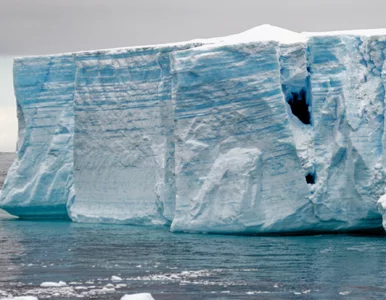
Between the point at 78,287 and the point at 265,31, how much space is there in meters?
8.18

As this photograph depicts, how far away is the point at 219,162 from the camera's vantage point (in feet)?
67.1

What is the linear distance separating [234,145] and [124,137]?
341 centimetres

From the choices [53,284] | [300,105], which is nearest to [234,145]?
[300,105]

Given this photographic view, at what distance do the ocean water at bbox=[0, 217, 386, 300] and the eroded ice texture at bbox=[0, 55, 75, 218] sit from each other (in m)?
2.48

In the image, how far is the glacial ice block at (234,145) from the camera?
2008 centimetres

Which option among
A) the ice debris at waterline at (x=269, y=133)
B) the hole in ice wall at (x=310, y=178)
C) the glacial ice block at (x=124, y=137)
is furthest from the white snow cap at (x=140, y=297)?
the glacial ice block at (x=124, y=137)

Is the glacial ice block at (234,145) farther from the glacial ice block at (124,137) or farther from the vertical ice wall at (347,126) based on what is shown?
the glacial ice block at (124,137)

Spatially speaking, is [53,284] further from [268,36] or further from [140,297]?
[268,36]

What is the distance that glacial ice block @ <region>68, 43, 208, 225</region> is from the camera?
22266 millimetres

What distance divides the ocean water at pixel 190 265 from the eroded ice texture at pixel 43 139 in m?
2.48

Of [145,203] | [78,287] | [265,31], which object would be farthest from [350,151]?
[78,287]

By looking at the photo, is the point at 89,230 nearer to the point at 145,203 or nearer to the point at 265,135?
the point at 145,203

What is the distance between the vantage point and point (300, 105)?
21266 millimetres

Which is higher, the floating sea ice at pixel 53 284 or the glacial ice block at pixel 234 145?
the glacial ice block at pixel 234 145
